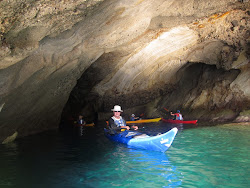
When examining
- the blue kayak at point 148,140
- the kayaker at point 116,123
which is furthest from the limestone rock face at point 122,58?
the blue kayak at point 148,140

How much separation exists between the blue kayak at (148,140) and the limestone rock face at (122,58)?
351 cm

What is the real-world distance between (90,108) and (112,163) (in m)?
17.4

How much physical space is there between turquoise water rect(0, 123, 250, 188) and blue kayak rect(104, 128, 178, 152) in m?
0.22

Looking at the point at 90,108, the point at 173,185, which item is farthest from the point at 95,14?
the point at 90,108

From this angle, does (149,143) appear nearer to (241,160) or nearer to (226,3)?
(241,160)

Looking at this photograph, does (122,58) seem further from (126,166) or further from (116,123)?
(126,166)

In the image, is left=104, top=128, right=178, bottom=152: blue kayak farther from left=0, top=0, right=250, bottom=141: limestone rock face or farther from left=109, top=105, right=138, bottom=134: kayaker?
left=0, top=0, right=250, bottom=141: limestone rock face

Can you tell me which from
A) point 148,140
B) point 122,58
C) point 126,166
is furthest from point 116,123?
point 122,58

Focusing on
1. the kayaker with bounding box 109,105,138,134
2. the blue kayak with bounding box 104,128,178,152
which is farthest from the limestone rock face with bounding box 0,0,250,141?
the blue kayak with bounding box 104,128,178,152

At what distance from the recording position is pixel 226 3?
10.1 metres

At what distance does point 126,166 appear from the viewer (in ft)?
20.0

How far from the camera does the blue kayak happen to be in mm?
7207

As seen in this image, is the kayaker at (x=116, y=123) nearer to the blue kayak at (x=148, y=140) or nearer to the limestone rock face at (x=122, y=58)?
the blue kayak at (x=148, y=140)

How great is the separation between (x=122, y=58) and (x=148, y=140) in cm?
692
